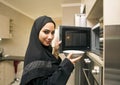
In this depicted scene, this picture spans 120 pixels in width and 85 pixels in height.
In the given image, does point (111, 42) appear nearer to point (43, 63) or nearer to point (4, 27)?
point (43, 63)

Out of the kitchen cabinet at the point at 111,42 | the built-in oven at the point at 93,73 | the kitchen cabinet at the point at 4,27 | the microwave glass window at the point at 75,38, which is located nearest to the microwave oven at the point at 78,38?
the microwave glass window at the point at 75,38

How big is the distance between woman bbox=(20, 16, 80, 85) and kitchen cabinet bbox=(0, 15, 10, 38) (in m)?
3.46

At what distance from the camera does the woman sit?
114 cm

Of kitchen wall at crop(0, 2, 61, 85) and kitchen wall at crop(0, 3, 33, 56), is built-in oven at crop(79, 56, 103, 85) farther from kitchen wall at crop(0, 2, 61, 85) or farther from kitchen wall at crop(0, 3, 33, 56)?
kitchen wall at crop(0, 3, 33, 56)

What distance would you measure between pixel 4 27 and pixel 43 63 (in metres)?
3.74

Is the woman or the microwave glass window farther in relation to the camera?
the microwave glass window

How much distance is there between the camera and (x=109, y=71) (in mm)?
833

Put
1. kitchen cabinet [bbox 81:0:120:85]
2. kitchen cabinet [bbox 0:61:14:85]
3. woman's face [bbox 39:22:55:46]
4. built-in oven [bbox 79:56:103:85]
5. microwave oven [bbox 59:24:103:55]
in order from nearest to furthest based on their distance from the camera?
kitchen cabinet [bbox 81:0:120:85]
built-in oven [bbox 79:56:103:85]
woman's face [bbox 39:22:55:46]
microwave oven [bbox 59:24:103:55]
kitchen cabinet [bbox 0:61:14:85]

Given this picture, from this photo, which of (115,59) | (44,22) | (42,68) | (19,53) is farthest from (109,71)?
(19,53)


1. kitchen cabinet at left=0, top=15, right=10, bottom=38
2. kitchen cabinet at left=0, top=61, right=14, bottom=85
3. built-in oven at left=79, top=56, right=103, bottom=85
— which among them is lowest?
kitchen cabinet at left=0, top=61, right=14, bottom=85

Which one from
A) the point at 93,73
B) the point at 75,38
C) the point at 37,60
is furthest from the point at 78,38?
the point at 37,60

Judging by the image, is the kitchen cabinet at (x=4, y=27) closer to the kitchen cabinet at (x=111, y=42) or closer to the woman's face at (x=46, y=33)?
the woman's face at (x=46, y=33)

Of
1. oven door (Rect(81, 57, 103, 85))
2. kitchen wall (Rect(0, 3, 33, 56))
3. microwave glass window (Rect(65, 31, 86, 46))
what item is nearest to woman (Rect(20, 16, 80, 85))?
oven door (Rect(81, 57, 103, 85))

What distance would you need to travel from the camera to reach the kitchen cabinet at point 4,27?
4446mm
